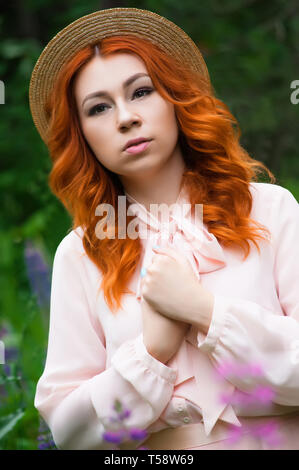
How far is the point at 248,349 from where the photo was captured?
1.71 meters

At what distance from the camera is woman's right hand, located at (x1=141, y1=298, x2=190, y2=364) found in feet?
5.94

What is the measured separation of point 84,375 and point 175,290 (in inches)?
17.1

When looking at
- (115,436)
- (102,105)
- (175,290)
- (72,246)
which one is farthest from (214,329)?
(102,105)

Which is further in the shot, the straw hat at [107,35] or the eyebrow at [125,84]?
the straw hat at [107,35]

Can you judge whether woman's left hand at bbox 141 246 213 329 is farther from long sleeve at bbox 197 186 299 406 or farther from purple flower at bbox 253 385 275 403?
purple flower at bbox 253 385 275 403

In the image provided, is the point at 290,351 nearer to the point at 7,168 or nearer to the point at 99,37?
the point at 99,37

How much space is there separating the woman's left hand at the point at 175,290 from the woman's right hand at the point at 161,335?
0.03 meters

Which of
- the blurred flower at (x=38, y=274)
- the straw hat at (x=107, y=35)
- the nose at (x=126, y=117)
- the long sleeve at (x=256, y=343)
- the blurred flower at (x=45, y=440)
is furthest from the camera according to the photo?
the blurred flower at (x=38, y=274)

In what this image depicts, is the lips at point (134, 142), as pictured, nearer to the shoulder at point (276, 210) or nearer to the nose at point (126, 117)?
the nose at point (126, 117)

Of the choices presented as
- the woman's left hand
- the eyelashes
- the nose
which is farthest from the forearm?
the eyelashes

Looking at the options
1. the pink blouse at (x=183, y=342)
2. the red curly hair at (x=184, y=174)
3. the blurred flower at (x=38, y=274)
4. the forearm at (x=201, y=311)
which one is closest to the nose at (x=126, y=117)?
the red curly hair at (x=184, y=174)

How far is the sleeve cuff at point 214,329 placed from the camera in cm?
173

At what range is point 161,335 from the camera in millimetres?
1812

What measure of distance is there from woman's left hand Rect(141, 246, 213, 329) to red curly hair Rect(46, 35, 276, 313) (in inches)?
5.5
